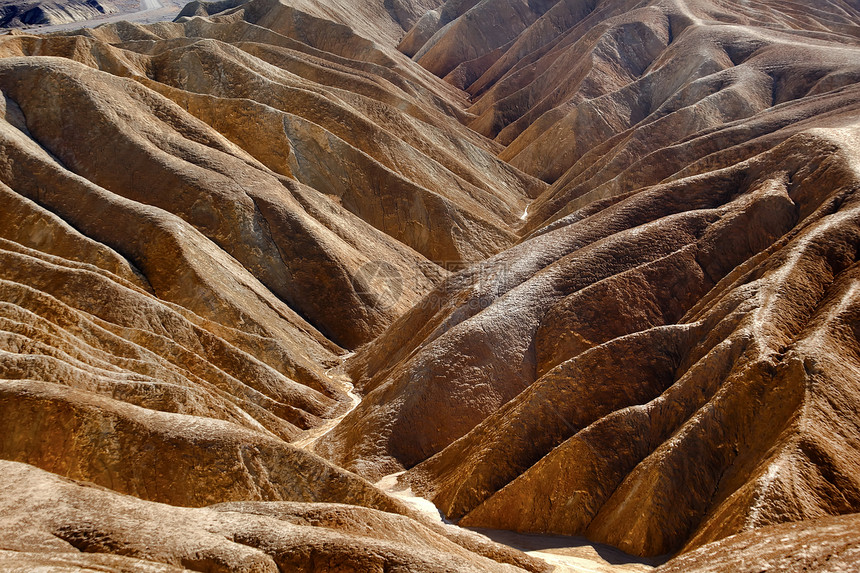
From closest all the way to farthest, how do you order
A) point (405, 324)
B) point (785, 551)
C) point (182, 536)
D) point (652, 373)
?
point (182, 536), point (785, 551), point (652, 373), point (405, 324)

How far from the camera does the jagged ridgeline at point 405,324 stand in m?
14.6

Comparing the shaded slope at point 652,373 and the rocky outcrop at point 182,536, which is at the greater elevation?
the rocky outcrop at point 182,536

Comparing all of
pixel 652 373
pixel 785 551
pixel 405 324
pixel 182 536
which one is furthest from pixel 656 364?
pixel 182 536

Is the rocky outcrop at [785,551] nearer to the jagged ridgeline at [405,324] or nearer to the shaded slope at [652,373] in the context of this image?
the jagged ridgeline at [405,324]

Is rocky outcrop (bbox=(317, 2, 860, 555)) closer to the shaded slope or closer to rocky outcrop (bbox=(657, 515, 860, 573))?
the shaded slope

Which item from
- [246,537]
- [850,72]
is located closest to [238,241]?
[246,537]

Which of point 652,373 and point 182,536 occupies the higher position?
point 182,536

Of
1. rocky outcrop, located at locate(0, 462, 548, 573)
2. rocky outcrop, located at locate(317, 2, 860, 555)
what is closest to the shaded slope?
rocky outcrop, located at locate(317, 2, 860, 555)

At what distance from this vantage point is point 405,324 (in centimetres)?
3381

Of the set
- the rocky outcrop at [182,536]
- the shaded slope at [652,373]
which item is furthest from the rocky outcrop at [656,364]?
the rocky outcrop at [182,536]

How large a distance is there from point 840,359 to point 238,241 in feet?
90.4

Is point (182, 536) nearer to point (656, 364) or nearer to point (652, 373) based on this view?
point (652, 373)

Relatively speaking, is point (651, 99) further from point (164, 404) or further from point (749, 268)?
point (164, 404)

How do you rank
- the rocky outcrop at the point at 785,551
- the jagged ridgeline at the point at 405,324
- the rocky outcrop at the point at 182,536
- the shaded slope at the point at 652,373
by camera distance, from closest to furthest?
1. the rocky outcrop at the point at 182,536
2. the rocky outcrop at the point at 785,551
3. the jagged ridgeline at the point at 405,324
4. the shaded slope at the point at 652,373
